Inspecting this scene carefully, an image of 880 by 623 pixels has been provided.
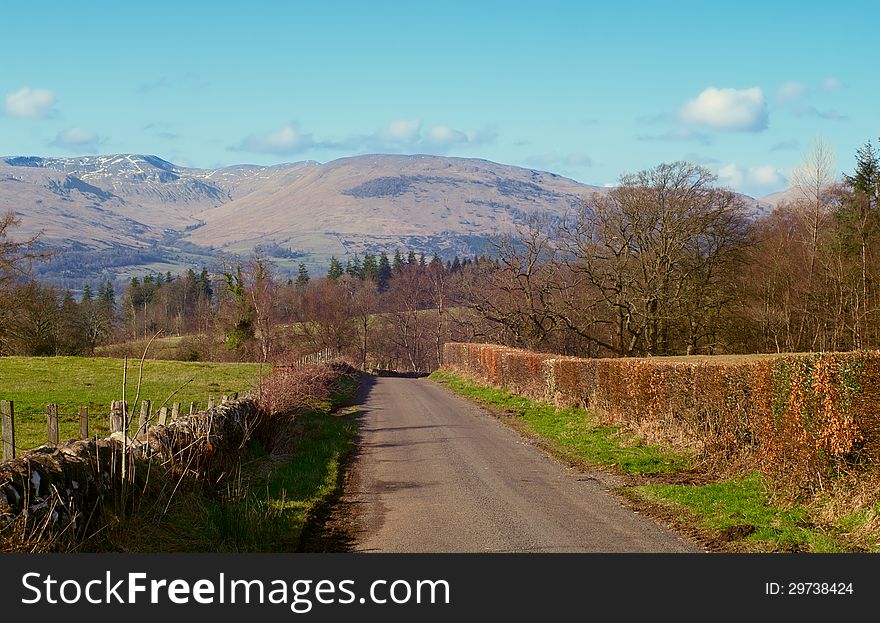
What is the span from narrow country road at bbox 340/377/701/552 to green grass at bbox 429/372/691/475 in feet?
2.56

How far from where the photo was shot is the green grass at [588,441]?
1614cm

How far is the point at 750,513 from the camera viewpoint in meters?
11.2

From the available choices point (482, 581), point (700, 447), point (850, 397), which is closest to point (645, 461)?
point (700, 447)

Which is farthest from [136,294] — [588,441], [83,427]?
[83,427]

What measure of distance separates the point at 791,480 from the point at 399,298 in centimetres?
10815

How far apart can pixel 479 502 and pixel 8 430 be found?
633 cm

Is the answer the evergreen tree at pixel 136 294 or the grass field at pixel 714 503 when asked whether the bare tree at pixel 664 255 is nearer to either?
the grass field at pixel 714 503

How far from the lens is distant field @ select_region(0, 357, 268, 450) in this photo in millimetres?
23089

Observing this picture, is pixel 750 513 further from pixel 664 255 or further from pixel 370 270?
pixel 370 270

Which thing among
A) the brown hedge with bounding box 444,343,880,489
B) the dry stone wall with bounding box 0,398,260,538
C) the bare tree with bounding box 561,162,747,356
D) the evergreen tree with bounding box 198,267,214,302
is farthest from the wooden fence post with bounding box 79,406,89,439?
the evergreen tree with bounding box 198,267,214,302

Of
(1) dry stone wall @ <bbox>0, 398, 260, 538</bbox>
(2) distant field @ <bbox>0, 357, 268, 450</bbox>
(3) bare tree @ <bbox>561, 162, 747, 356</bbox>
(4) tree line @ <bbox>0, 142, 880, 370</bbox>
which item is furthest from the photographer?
(3) bare tree @ <bbox>561, 162, 747, 356</bbox>

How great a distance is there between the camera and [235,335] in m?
68.6

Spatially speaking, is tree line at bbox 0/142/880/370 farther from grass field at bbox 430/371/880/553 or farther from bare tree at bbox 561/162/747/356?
grass field at bbox 430/371/880/553

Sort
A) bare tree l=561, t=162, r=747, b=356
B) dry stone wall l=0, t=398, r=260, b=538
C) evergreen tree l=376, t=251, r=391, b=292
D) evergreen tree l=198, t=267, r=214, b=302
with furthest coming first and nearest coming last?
evergreen tree l=376, t=251, r=391, b=292 < evergreen tree l=198, t=267, r=214, b=302 < bare tree l=561, t=162, r=747, b=356 < dry stone wall l=0, t=398, r=260, b=538
